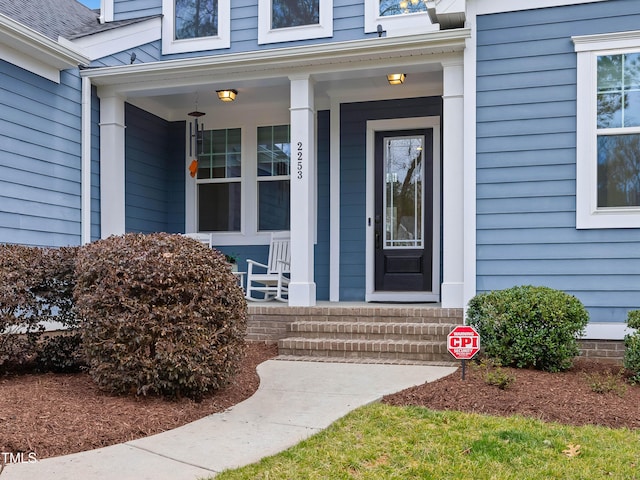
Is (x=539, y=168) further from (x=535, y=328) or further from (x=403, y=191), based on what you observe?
(x=403, y=191)

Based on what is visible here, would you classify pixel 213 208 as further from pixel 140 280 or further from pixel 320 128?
pixel 140 280

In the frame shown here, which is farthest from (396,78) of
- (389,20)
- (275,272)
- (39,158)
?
(39,158)

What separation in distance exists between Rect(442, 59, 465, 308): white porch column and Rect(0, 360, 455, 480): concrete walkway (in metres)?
1.01

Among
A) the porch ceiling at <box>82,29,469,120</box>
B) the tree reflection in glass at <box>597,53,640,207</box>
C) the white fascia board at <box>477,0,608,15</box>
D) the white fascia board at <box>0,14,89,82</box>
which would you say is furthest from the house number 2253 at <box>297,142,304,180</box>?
the tree reflection in glass at <box>597,53,640,207</box>

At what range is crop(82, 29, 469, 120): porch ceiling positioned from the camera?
20.1ft

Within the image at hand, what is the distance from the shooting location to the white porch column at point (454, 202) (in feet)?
19.5

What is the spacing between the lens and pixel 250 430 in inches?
136

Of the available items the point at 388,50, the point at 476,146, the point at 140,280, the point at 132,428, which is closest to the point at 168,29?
the point at 388,50

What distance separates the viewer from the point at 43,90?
20.7 ft

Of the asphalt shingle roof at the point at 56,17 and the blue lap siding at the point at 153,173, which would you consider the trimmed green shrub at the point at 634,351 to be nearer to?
the blue lap siding at the point at 153,173

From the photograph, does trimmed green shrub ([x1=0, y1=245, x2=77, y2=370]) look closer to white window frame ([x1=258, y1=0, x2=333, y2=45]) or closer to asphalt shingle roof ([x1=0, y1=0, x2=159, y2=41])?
asphalt shingle roof ([x1=0, y1=0, x2=159, y2=41])

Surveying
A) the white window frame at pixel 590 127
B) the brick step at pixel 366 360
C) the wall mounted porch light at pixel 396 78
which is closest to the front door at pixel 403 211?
the wall mounted porch light at pixel 396 78

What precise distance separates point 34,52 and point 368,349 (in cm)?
435

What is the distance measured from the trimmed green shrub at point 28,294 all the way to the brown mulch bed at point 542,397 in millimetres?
2587
